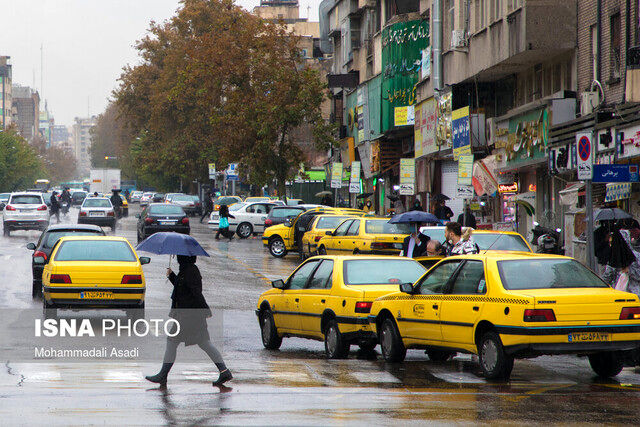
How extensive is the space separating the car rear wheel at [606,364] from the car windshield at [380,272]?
3055mm

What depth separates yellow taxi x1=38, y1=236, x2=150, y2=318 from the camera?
18.3m

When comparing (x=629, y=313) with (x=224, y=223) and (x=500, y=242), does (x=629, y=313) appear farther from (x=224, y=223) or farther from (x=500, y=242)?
(x=224, y=223)

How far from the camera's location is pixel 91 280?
18453 mm

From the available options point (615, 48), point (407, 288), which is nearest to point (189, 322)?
point (407, 288)

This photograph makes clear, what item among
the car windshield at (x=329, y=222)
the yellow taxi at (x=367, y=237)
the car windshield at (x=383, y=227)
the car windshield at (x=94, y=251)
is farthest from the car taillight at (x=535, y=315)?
the car windshield at (x=329, y=222)

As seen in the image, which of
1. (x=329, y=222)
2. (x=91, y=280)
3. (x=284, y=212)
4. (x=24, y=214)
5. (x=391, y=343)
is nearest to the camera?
(x=391, y=343)

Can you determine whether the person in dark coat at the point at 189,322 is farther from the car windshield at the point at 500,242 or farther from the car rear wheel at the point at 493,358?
the car windshield at the point at 500,242

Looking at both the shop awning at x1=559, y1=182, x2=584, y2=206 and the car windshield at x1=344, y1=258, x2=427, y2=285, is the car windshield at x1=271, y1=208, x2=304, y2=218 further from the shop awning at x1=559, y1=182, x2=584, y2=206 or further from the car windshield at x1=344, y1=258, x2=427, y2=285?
the car windshield at x1=344, y1=258, x2=427, y2=285

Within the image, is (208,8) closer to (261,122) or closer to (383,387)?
(261,122)

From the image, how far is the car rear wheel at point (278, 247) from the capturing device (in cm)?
3819

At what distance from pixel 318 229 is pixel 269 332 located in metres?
17.6

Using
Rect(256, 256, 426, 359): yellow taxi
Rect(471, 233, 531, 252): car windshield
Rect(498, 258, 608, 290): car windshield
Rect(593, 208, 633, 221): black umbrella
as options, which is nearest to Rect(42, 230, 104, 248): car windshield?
Rect(471, 233, 531, 252): car windshield

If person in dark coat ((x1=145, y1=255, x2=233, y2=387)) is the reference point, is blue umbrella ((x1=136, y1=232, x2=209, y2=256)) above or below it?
above

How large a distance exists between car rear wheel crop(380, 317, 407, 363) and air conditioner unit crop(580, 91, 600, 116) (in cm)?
1425
